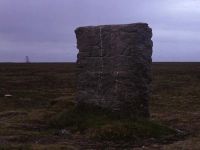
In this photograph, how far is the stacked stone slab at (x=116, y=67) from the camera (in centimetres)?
1862

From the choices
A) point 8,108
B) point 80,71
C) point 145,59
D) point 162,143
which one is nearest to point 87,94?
point 80,71

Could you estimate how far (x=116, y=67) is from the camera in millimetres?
18891

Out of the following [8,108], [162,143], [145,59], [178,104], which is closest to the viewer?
[162,143]

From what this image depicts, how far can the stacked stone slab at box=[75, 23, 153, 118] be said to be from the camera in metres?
18.6

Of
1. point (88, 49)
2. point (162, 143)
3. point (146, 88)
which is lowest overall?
point (162, 143)

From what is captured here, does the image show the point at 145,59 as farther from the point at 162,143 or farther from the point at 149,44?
the point at 162,143

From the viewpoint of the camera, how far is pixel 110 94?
19109mm

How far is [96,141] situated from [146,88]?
2.97m

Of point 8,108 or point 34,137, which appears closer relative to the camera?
point 34,137

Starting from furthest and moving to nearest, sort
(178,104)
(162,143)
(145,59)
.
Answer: (178,104) → (145,59) → (162,143)

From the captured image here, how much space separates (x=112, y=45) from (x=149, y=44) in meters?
1.12

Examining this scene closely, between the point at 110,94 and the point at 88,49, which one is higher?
the point at 88,49

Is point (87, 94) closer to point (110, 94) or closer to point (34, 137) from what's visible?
point (110, 94)

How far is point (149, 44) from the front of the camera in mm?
18938
